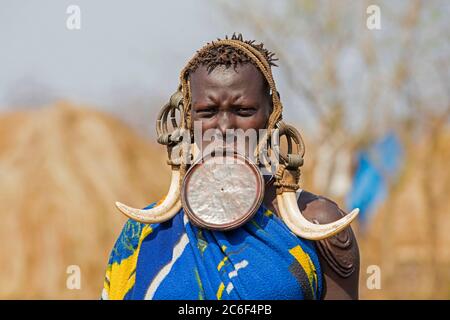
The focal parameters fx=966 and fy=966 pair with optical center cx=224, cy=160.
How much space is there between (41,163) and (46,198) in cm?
70

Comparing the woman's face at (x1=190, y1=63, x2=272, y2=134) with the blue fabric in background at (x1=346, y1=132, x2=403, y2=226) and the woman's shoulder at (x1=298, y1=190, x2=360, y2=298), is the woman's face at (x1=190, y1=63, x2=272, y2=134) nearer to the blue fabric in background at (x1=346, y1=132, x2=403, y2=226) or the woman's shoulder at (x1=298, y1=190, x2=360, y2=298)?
the woman's shoulder at (x1=298, y1=190, x2=360, y2=298)

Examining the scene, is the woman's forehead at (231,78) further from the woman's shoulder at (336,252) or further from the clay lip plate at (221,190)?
the woman's shoulder at (336,252)

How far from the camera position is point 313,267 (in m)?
2.96

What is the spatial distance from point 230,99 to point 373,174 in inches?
602

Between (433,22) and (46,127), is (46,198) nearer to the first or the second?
(46,127)

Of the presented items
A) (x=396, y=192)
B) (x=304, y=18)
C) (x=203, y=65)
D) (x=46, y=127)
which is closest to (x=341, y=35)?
(x=304, y=18)

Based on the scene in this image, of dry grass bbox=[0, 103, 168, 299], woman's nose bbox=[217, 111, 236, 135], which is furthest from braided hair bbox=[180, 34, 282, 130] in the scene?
dry grass bbox=[0, 103, 168, 299]

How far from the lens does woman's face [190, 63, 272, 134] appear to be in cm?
299

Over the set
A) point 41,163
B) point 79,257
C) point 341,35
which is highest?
point 341,35

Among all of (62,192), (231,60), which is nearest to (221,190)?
(231,60)

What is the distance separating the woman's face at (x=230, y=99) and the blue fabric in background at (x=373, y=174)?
11.7m

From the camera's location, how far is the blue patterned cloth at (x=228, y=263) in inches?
113

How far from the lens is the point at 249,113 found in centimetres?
301

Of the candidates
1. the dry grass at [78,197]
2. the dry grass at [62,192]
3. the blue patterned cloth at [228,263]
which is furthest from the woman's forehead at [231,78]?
the dry grass at [78,197]
